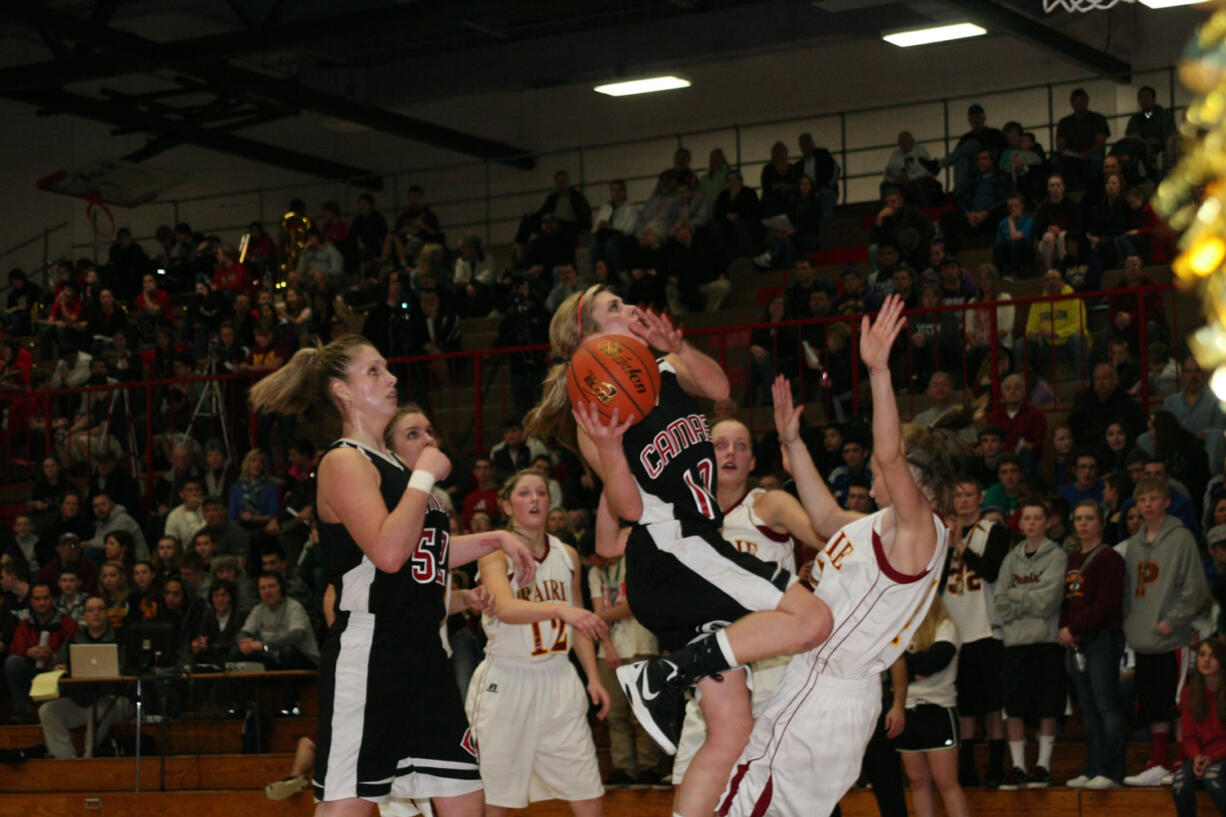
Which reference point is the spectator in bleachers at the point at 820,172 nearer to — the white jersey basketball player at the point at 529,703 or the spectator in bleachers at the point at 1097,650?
the spectator in bleachers at the point at 1097,650

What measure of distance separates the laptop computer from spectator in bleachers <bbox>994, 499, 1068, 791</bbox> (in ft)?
20.6

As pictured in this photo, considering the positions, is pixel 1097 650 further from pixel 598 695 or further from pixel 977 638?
pixel 598 695

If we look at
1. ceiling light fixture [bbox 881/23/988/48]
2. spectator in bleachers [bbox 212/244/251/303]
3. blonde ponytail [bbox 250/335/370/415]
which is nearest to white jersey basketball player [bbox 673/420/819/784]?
blonde ponytail [bbox 250/335/370/415]

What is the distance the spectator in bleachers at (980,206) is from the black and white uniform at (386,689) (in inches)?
465

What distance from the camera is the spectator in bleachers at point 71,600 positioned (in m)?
12.6

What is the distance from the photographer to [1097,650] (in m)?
8.72

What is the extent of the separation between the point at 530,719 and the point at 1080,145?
11.8 metres

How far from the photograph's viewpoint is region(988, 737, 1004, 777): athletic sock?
29.0 ft

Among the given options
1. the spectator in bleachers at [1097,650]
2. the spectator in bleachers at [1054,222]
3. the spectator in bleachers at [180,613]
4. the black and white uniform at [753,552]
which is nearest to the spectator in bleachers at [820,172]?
the spectator in bleachers at [1054,222]

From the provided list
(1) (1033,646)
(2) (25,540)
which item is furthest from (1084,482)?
(2) (25,540)

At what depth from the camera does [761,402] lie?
13.5 meters

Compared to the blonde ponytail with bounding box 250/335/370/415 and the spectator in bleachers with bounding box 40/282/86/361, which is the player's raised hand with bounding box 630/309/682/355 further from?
the spectator in bleachers with bounding box 40/282/86/361

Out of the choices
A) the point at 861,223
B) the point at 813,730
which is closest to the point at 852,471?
the point at 813,730

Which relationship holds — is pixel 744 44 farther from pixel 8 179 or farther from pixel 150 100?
pixel 8 179
